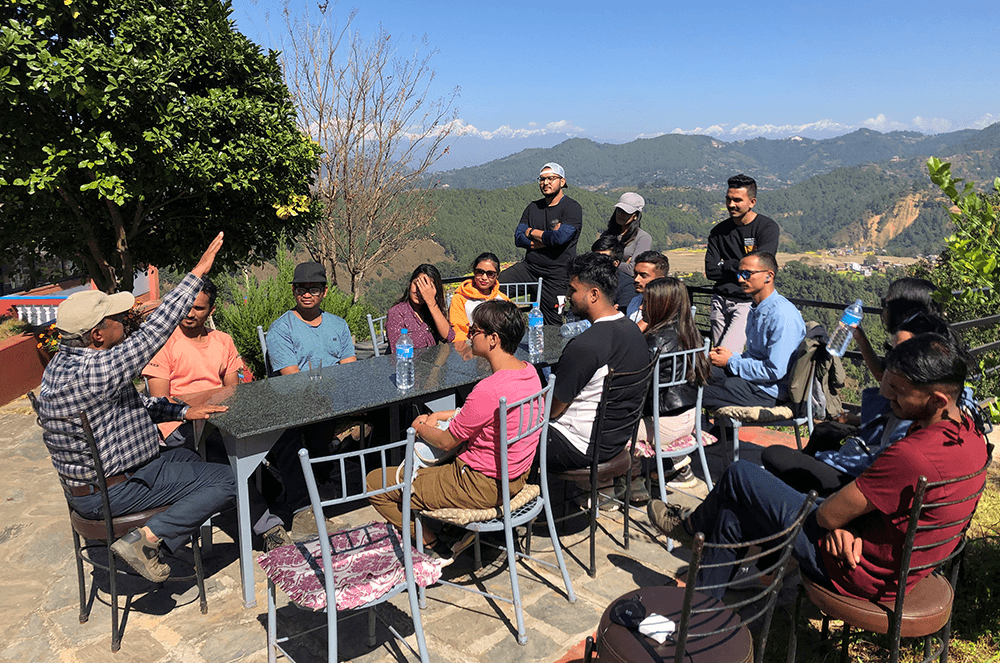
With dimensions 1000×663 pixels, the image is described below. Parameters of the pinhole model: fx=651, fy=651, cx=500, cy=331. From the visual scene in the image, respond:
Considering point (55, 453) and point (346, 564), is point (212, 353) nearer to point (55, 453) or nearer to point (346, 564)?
point (55, 453)

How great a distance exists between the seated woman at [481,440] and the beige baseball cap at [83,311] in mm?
1241

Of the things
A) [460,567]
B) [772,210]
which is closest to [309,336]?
[460,567]

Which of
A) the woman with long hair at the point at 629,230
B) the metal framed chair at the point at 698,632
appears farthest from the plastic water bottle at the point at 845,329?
the woman with long hair at the point at 629,230

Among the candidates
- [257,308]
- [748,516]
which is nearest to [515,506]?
[748,516]

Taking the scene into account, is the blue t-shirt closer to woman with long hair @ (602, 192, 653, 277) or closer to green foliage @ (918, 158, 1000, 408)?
woman with long hair @ (602, 192, 653, 277)

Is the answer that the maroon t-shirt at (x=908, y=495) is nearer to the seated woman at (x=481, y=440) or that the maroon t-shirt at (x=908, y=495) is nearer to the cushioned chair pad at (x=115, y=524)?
the seated woman at (x=481, y=440)

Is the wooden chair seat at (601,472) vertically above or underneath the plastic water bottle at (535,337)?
underneath

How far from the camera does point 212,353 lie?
143 inches

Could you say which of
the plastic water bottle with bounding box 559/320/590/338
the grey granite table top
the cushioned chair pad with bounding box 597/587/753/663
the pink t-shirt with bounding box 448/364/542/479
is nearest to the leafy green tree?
the grey granite table top

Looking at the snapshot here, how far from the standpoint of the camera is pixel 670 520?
2793 millimetres

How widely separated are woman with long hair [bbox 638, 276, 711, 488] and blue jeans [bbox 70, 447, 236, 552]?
217 cm

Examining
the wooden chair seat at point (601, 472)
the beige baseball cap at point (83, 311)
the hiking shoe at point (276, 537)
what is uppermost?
the beige baseball cap at point (83, 311)

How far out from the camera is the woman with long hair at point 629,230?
5488 millimetres

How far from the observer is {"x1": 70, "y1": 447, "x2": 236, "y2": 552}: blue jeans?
2.66 meters
